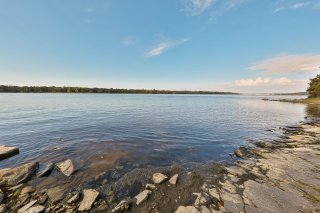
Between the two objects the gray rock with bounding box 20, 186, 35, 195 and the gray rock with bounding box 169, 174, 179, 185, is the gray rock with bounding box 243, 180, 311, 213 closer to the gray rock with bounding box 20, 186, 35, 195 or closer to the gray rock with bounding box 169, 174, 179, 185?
the gray rock with bounding box 169, 174, 179, 185

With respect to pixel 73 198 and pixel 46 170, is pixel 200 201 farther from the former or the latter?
pixel 46 170

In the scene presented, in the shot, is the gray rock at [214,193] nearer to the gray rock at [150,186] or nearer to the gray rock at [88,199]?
the gray rock at [150,186]

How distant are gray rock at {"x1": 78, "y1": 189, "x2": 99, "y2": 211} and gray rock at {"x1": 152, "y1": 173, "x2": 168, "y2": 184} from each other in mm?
2992

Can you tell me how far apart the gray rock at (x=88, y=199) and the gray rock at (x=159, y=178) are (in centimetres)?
299

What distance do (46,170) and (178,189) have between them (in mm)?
8053

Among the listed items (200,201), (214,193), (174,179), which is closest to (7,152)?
(174,179)

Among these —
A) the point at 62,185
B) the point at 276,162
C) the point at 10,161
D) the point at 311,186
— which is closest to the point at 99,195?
the point at 62,185

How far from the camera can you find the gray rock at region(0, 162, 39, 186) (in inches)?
325

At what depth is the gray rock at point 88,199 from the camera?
642 cm

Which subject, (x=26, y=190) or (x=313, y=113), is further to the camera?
(x=313, y=113)

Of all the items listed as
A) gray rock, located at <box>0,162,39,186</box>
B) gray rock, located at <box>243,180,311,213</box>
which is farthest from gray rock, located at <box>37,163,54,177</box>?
gray rock, located at <box>243,180,311,213</box>

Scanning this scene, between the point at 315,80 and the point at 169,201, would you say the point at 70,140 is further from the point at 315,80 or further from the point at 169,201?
the point at 315,80

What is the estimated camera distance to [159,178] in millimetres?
8641

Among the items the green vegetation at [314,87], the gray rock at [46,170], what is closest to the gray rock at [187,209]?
the gray rock at [46,170]
